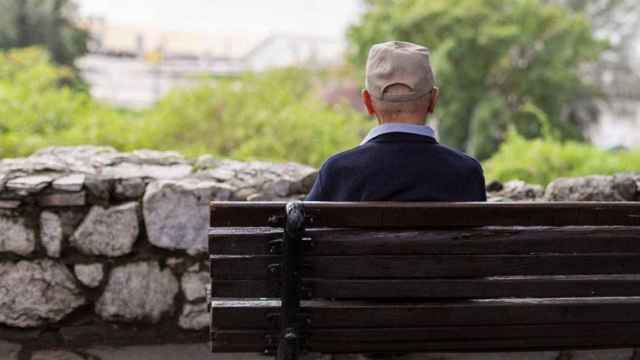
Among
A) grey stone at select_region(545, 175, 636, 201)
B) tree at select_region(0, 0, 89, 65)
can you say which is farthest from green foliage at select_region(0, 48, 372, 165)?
tree at select_region(0, 0, 89, 65)

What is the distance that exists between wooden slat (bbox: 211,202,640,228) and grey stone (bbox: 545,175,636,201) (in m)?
1.72

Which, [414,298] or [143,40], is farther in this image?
[143,40]

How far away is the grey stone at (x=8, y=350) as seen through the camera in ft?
10.1

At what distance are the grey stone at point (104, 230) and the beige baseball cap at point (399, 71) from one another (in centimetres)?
147

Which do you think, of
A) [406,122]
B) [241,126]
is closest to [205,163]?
[406,122]

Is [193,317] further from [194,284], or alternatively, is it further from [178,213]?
[178,213]

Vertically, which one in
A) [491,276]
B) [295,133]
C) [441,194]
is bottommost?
[295,133]

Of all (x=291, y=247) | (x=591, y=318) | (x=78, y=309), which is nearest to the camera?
(x=291, y=247)

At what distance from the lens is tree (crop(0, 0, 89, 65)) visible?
26.1 m

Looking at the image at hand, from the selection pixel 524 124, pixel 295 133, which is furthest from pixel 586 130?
pixel 295 133

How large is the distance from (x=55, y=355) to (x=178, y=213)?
2.49 ft

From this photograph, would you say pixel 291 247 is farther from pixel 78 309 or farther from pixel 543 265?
pixel 78 309

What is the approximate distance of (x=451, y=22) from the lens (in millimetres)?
24266

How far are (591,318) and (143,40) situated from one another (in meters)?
52.5
